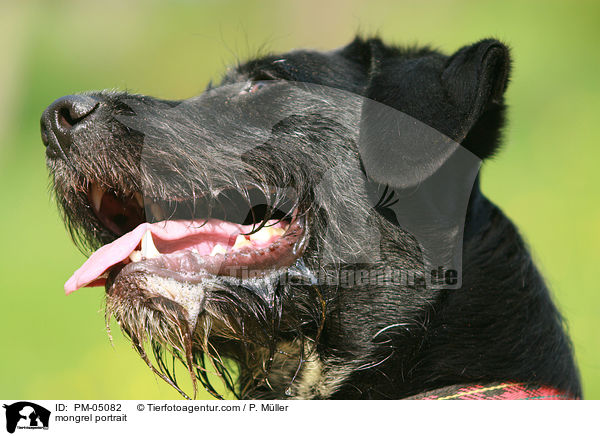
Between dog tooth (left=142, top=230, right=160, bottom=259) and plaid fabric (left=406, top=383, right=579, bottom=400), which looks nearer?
dog tooth (left=142, top=230, right=160, bottom=259)

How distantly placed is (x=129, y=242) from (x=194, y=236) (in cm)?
25

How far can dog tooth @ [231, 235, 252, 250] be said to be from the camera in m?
2.25

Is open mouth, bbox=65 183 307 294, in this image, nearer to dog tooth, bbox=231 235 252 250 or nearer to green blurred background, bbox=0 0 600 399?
dog tooth, bbox=231 235 252 250

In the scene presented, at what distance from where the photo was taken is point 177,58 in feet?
17.0

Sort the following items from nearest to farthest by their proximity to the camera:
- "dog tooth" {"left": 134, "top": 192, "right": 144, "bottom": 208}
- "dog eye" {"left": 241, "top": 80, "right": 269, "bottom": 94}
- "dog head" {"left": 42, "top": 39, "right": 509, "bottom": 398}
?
"dog head" {"left": 42, "top": 39, "right": 509, "bottom": 398} < "dog tooth" {"left": 134, "top": 192, "right": 144, "bottom": 208} < "dog eye" {"left": 241, "top": 80, "right": 269, "bottom": 94}

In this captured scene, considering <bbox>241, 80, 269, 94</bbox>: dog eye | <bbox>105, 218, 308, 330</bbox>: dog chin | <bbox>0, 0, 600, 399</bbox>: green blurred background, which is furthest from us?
<bbox>0, 0, 600, 399</bbox>: green blurred background

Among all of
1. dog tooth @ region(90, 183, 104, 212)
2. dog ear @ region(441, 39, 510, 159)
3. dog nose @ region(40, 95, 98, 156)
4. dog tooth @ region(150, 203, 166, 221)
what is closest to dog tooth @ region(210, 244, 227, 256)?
dog tooth @ region(150, 203, 166, 221)

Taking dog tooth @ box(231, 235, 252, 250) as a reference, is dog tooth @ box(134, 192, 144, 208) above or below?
above

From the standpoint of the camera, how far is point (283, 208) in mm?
2361
